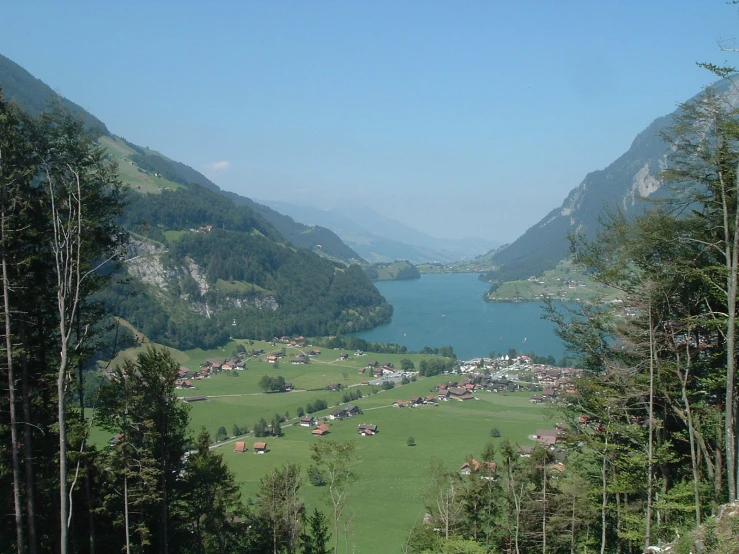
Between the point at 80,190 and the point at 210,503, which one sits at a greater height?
the point at 80,190

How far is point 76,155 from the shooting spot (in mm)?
9742

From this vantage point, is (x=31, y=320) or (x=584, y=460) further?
(x=584, y=460)

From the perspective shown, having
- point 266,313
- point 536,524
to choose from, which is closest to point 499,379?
point 536,524

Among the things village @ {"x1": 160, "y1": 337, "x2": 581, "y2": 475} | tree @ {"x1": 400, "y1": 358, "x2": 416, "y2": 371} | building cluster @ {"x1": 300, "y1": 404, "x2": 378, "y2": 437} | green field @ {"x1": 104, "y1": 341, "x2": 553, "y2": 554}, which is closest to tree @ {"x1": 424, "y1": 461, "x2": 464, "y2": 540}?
green field @ {"x1": 104, "y1": 341, "x2": 553, "y2": 554}

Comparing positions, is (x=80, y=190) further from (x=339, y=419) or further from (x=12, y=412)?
(x=339, y=419)

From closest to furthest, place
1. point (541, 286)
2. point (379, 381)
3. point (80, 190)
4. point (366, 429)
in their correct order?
point (80, 190)
point (366, 429)
point (379, 381)
point (541, 286)

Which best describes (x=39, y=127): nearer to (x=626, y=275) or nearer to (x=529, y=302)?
(x=626, y=275)

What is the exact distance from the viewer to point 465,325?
100 meters

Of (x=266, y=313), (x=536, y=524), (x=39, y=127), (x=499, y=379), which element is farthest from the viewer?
(x=266, y=313)

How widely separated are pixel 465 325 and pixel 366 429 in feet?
200

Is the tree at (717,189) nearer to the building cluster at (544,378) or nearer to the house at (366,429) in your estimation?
the house at (366,429)

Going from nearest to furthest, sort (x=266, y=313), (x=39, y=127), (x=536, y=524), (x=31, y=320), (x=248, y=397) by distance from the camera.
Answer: (x=31, y=320) → (x=39, y=127) → (x=536, y=524) → (x=248, y=397) → (x=266, y=313)

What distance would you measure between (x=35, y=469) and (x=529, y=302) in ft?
425

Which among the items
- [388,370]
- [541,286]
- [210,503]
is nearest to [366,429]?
[388,370]
